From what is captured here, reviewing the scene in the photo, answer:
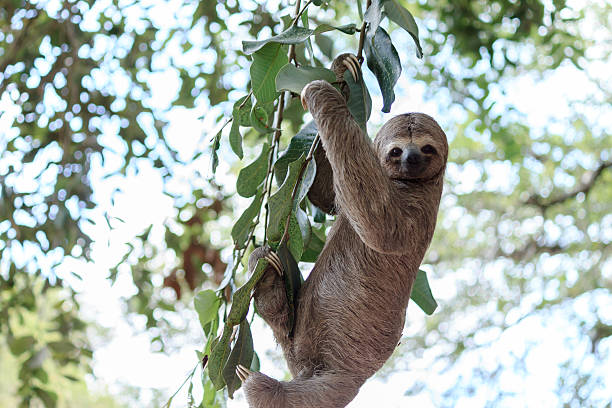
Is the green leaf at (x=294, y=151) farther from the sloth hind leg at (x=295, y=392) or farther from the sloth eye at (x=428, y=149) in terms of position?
the sloth hind leg at (x=295, y=392)

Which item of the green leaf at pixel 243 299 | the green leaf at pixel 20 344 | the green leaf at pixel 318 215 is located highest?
the green leaf at pixel 20 344

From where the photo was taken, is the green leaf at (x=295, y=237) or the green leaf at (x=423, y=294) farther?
the green leaf at (x=423, y=294)

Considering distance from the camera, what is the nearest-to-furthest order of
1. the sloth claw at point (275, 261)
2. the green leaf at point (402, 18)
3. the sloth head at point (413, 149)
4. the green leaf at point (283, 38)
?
the green leaf at point (402, 18), the green leaf at point (283, 38), the sloth claw at point (275, 261), the sloth head at point (413, 149)

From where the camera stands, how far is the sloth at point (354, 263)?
1.65 meters

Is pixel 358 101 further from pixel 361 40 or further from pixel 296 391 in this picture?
pixel 296 391

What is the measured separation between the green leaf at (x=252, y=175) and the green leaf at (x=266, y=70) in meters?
0.22

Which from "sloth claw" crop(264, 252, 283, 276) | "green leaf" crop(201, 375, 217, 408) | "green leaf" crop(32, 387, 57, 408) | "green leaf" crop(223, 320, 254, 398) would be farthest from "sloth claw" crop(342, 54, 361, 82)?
"green leaf" crop(32, 387, 57, 408)

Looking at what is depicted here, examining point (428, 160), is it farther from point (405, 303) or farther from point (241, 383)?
point (241, 383)

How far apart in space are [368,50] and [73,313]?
304 cm

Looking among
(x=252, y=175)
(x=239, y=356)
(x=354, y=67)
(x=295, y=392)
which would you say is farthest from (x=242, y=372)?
(x=354, y=67)

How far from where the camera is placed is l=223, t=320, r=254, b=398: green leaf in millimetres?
1698

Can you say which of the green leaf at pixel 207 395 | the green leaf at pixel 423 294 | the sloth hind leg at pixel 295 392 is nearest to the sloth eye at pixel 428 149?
the green leaf at pixel 423 294

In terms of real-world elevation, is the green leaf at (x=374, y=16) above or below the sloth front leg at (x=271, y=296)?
above

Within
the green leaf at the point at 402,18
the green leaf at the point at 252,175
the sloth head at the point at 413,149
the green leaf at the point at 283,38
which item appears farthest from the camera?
the green leaf at the point at 252,175
